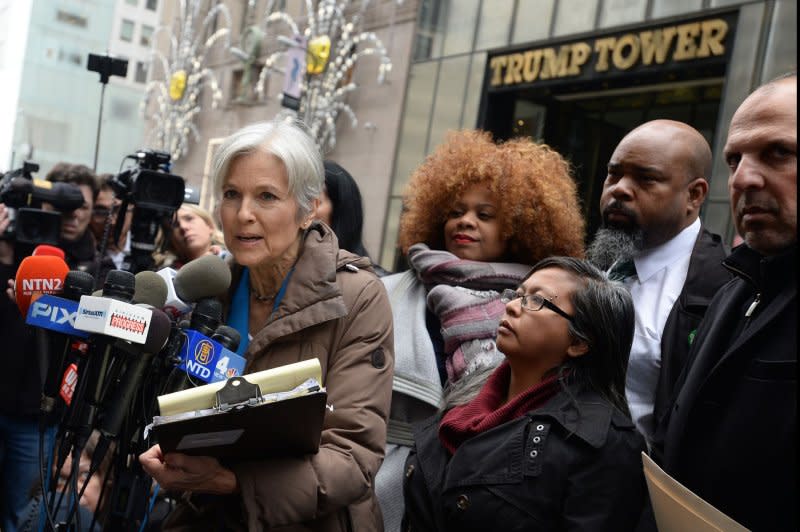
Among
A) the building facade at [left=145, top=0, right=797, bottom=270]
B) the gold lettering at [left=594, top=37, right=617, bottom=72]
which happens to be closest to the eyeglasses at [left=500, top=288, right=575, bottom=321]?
the building facade at [left=145, top=0, right=797, bottom=270]

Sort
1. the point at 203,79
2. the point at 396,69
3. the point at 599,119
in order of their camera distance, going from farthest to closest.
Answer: the point at 203,79
the point at 396,69
the point at 599,119

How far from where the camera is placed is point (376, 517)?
257cm

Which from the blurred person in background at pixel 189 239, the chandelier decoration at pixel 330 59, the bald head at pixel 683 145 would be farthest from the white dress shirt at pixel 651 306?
the chandelier decoration at pixel 330 59

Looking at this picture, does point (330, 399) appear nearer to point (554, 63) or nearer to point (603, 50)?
point (603, 50)

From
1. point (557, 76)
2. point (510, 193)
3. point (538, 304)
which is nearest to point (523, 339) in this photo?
point (538, 304)

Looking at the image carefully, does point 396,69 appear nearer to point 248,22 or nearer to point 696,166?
point 248,22

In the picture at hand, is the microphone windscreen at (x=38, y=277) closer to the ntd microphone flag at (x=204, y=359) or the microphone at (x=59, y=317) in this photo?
the microphone at (x=59, y=317)

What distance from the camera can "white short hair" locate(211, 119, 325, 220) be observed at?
8.56 feet

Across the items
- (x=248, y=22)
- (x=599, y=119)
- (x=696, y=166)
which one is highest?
(x=248, y=22)

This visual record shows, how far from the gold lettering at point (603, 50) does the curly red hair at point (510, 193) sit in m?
8.29

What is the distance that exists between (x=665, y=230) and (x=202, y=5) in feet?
77.5

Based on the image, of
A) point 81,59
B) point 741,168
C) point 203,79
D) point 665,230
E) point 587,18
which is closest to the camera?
point 741,168

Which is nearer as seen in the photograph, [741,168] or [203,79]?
[741,168]

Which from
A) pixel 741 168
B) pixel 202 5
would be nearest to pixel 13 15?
pixel 202 5
